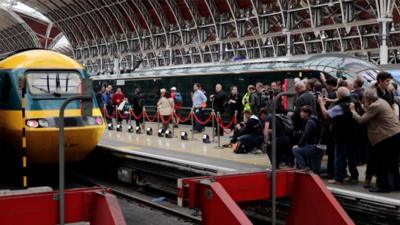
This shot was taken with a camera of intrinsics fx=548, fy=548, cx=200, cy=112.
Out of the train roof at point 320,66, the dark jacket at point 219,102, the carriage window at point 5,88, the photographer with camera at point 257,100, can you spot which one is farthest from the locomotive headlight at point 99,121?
the train roof at point 320,66

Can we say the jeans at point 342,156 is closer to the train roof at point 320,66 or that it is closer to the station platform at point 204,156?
the station platform at point 204,156

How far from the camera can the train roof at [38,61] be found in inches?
431

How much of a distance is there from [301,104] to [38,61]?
5.27 meters

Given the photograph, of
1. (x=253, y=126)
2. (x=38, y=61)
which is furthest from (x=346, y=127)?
(x=38, y=61)

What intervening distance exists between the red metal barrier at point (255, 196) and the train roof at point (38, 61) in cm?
553

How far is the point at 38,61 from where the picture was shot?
11016 mm

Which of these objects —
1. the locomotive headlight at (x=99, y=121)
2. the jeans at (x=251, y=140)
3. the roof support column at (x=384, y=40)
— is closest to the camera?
the locomotive headlight at (x=99, y=121)

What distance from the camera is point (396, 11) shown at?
1676 inches

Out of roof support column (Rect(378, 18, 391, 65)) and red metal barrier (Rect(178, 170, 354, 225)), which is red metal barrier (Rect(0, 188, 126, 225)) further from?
roof support column (Rect(378, 18, 391, 65))

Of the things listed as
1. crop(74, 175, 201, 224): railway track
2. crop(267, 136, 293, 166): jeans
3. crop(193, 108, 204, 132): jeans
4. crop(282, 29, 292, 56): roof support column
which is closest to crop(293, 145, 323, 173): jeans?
crop(267, 136, 293, 166): jeans

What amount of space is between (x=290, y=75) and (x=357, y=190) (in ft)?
44.5

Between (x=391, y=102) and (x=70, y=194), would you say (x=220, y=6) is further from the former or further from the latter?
(x=70, y=194)

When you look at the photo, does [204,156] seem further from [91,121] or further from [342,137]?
[342,137]

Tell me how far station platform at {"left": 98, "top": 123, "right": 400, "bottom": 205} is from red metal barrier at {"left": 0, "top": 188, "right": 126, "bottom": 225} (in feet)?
7.39
